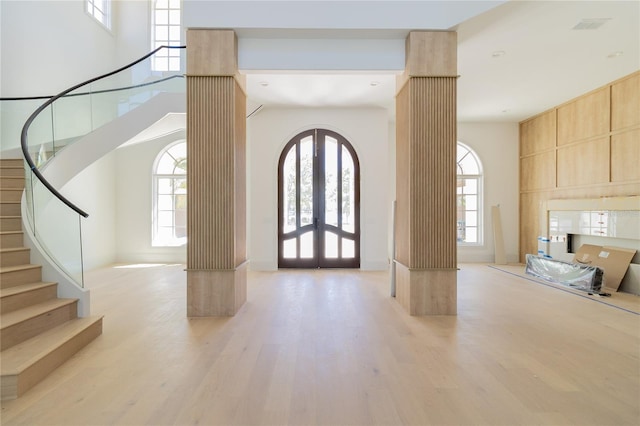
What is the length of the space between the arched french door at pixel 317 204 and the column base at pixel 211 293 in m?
3.51

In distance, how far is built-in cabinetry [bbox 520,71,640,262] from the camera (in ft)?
18.7

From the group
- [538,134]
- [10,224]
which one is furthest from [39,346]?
[538,134]

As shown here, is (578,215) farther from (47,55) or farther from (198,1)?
(47,55)

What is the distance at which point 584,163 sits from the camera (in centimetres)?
→ 663

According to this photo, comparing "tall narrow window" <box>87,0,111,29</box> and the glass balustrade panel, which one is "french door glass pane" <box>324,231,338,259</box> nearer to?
the glass balustrade panel

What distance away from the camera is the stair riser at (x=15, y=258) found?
11.2 ft

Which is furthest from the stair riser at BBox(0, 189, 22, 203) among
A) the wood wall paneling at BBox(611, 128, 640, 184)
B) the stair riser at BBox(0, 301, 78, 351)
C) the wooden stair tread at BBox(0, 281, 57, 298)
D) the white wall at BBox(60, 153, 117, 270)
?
the wood wall paneling at BBox(611, 128, 640, 184)

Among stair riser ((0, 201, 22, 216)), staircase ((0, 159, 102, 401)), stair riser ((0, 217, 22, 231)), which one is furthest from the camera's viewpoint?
stair riser ((0, 201, 22, 216))

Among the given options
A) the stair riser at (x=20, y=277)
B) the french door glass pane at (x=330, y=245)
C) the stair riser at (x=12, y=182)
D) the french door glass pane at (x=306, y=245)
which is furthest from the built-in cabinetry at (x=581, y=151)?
the stair riser at (x=12, y=182)

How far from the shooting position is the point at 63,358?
2863mm

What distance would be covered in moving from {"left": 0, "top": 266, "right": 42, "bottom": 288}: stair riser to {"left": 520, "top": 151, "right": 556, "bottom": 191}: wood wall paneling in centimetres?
895

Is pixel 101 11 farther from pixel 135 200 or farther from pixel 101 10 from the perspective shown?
pixel 135 200

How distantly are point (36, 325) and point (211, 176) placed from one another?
7.15ft

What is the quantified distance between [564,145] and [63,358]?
28.9ft
